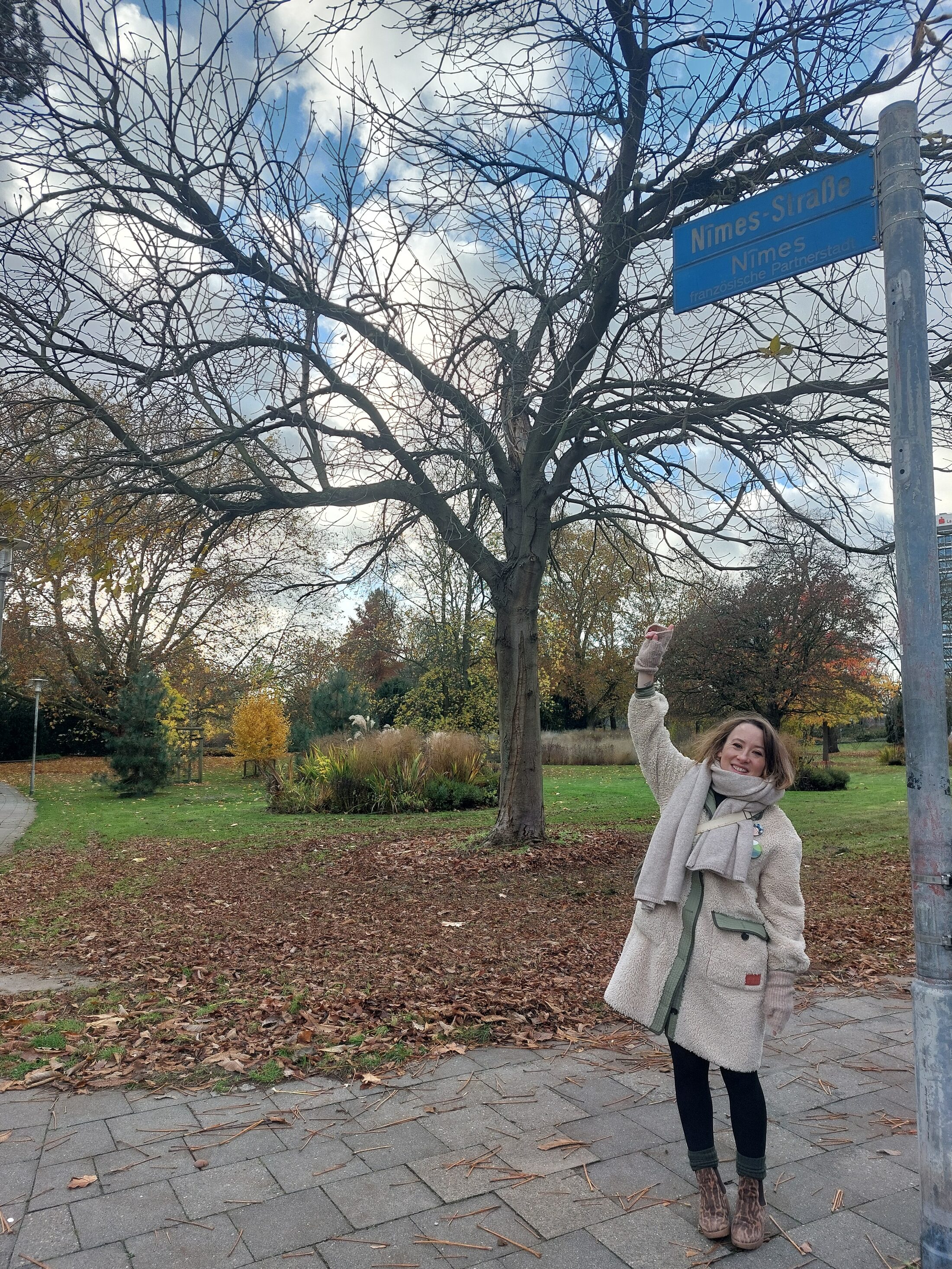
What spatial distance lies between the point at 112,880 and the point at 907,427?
9621 mm

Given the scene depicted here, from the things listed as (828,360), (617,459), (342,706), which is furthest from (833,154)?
(342,706)

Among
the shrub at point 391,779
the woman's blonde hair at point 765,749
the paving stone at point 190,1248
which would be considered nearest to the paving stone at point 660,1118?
the woman's blonde hair at point 765,749

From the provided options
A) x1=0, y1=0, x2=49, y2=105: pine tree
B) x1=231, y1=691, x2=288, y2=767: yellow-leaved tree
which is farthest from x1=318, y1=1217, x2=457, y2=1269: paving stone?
x1=231, y1=691, x2=288, y2=767: yellow-leaved tree

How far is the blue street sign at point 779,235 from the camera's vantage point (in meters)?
2.70

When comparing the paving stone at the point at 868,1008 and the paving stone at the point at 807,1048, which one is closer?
the paving stone at the point at 807,1048

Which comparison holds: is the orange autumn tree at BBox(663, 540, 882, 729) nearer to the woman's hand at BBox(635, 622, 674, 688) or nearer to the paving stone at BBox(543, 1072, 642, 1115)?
the paving stone at BBox(543, 1072, 642, 1115)

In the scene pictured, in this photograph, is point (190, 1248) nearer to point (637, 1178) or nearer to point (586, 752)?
point (637, 1178)

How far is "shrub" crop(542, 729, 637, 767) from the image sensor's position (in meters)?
29.6

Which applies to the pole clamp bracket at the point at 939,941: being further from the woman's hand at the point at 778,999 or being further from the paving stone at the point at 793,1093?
the paving stone at the point at 793,1093

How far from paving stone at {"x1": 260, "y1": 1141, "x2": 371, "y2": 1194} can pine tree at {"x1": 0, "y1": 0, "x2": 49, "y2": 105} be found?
7.87m

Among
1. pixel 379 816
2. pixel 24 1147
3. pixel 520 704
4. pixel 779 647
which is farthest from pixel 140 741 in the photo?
pixel 24 1147

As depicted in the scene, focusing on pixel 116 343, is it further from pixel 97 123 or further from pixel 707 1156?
pixel 707 1156

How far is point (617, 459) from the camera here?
8.11 m

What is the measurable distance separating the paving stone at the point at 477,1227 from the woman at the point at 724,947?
557 mm
